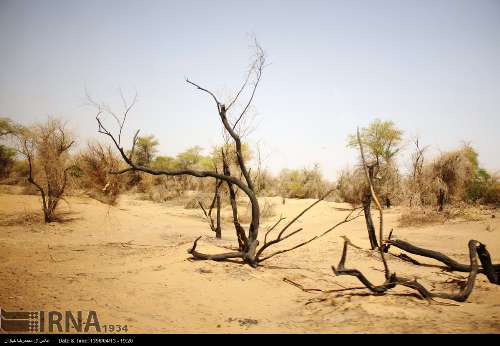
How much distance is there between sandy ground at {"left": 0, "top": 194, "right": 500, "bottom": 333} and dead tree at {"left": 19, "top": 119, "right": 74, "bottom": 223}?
71.5 inches

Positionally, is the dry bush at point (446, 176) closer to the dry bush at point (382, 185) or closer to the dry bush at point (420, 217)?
the dry bush at point (420, 217)

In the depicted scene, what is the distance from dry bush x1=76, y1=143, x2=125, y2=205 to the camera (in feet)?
54.7

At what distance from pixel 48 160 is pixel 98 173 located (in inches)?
213

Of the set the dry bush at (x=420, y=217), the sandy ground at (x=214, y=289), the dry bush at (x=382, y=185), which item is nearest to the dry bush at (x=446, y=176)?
the dry bush at (x=420, y=217)

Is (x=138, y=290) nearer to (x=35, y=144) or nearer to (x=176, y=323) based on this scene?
(x=176, y=323)

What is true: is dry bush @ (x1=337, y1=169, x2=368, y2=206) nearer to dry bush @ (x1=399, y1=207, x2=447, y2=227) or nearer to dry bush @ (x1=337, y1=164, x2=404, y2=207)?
dry bush @ (x1=337, y1=164, x2=404, y2=207)

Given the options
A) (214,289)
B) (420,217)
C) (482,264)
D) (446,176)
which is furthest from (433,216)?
(214,289)

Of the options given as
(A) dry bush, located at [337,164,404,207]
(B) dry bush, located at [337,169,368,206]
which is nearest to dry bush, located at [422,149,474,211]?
(A) dry bush, located at [337,164,404,207]

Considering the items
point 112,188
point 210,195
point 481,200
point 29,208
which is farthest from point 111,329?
point 481,200

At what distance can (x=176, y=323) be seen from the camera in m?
3.66

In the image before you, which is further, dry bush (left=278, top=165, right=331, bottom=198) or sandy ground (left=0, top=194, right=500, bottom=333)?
dry bush (left=278, top=165, right=331, bottom=198)

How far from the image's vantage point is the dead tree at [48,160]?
1163 centimetres

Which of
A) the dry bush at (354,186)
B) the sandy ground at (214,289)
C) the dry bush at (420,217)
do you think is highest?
the dry bush at (354,186)

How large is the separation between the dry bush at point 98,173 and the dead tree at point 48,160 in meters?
4.22
